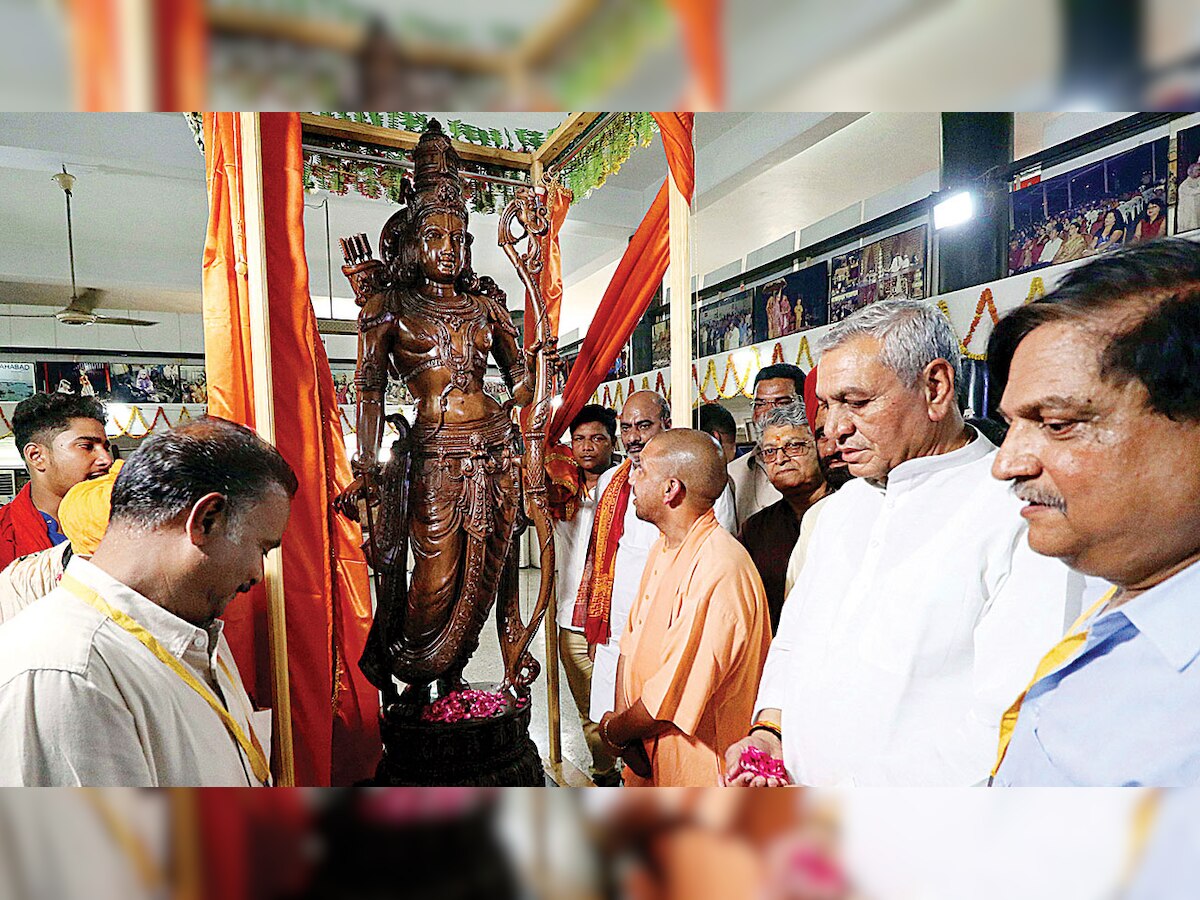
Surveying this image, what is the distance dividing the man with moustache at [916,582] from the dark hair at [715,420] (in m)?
0.20

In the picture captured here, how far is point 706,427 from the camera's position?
1.42 meters

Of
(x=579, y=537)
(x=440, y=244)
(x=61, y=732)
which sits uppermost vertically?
(x=440, y=244)

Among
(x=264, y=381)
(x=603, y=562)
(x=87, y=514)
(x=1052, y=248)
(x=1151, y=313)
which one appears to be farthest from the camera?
(x=603, y=562)

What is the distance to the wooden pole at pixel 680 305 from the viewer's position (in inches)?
55.9

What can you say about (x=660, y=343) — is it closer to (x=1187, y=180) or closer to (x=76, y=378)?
(x=1187, y=180)

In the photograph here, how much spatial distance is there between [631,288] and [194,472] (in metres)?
0.98

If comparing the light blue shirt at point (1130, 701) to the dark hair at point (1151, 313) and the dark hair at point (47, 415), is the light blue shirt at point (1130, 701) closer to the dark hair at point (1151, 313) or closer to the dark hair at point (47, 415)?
the dark hair at point (1151, 313)

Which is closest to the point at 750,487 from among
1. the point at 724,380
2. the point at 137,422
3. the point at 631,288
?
the point at 724,380

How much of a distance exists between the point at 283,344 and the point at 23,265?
1.76 ft

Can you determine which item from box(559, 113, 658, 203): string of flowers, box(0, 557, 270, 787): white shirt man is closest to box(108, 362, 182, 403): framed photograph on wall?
box(0, 557, 270, 787): white shirt man

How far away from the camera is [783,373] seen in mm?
1352
